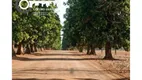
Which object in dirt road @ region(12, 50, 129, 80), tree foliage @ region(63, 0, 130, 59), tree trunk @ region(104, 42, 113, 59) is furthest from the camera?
tree trunk @ region(104, 42, 113, 59)

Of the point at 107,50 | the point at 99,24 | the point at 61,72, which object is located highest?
the point at 99,24

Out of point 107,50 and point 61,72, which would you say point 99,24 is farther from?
point 61,72

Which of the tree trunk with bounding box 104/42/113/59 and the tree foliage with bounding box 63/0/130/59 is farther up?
the tree foliage with bounding box 63/0/130/59

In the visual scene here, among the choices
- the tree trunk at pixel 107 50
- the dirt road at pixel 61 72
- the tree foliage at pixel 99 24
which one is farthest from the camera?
the tree trunk at pixel 107 50

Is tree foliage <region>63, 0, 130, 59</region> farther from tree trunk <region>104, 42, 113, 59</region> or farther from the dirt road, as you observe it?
the dirt road

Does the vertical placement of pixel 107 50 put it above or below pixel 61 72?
above

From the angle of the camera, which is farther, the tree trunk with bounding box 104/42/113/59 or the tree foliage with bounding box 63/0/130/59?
the tree trunk with bounding box 104/42/113/59

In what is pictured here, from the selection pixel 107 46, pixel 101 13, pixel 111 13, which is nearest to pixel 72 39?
pixel 107 46

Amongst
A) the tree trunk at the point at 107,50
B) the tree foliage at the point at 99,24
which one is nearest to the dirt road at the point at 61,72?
the tree foliage at the point at 99,24

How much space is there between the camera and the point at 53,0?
1869 cm

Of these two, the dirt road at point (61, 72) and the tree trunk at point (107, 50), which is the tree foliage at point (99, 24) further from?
the dirt road at point (61, 72)

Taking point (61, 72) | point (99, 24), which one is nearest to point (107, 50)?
point (99, 24)

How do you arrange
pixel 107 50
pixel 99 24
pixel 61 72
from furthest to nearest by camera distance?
pixel 107 50, pixel 99 24, pixel 61 72

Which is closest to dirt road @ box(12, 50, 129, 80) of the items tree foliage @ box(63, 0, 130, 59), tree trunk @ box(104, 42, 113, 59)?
tree foliage @ box(63, 0, 130, 59)
